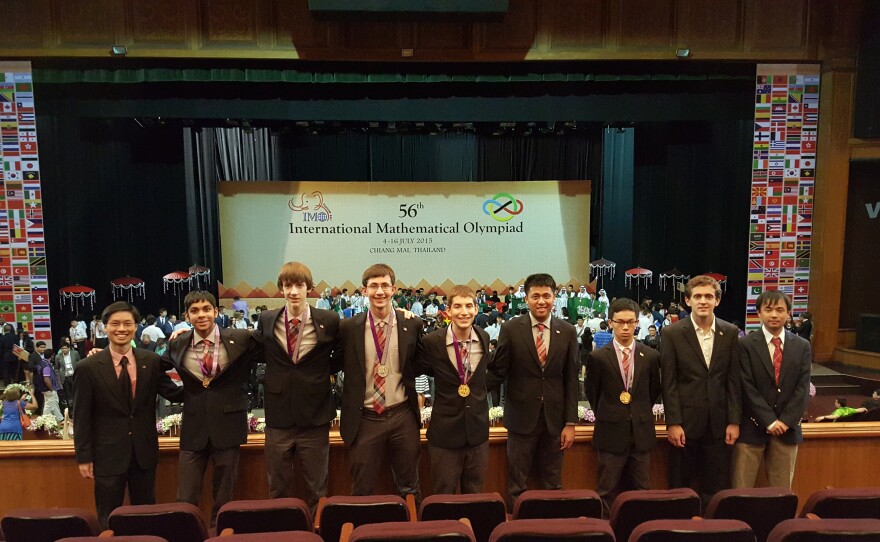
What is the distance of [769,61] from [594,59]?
2991 millimetres

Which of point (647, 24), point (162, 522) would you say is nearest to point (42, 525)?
point (162, 522)

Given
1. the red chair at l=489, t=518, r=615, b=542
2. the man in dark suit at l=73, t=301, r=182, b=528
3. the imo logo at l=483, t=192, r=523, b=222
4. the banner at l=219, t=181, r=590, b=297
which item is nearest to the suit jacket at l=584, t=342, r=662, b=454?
the red chair at l=489, t=518, r=615, b=542

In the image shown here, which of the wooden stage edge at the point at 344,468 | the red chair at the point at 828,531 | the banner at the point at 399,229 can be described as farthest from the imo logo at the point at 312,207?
the red chair at the point at 828,531

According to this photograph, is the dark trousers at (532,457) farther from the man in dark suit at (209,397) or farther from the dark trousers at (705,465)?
the man in dark suit at (209,397)

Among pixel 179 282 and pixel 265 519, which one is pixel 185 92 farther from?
pixel 265 519

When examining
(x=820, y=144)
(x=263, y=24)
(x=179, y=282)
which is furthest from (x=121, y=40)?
(x=820, y=144)

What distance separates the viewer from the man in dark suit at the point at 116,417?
3.01 m

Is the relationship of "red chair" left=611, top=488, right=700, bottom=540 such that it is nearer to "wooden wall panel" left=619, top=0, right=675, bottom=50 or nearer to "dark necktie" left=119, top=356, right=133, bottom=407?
"dark necktie" left=119, top=356, right=133, bottom=407

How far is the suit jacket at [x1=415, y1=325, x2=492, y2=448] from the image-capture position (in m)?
3.11

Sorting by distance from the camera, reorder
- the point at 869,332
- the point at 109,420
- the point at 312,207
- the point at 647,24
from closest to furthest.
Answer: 1. the point at 109,420
2. the point at 647,24
3. the point at 869,332
4. the point at 312,207

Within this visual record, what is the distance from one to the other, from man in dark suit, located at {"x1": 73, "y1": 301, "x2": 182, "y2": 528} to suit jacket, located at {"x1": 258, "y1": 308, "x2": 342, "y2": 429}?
618 millimetres

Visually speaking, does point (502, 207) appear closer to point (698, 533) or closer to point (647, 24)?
point (647, 24)

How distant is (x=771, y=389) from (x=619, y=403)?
0.86 meters

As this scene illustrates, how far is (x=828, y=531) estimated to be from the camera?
1896 mm
